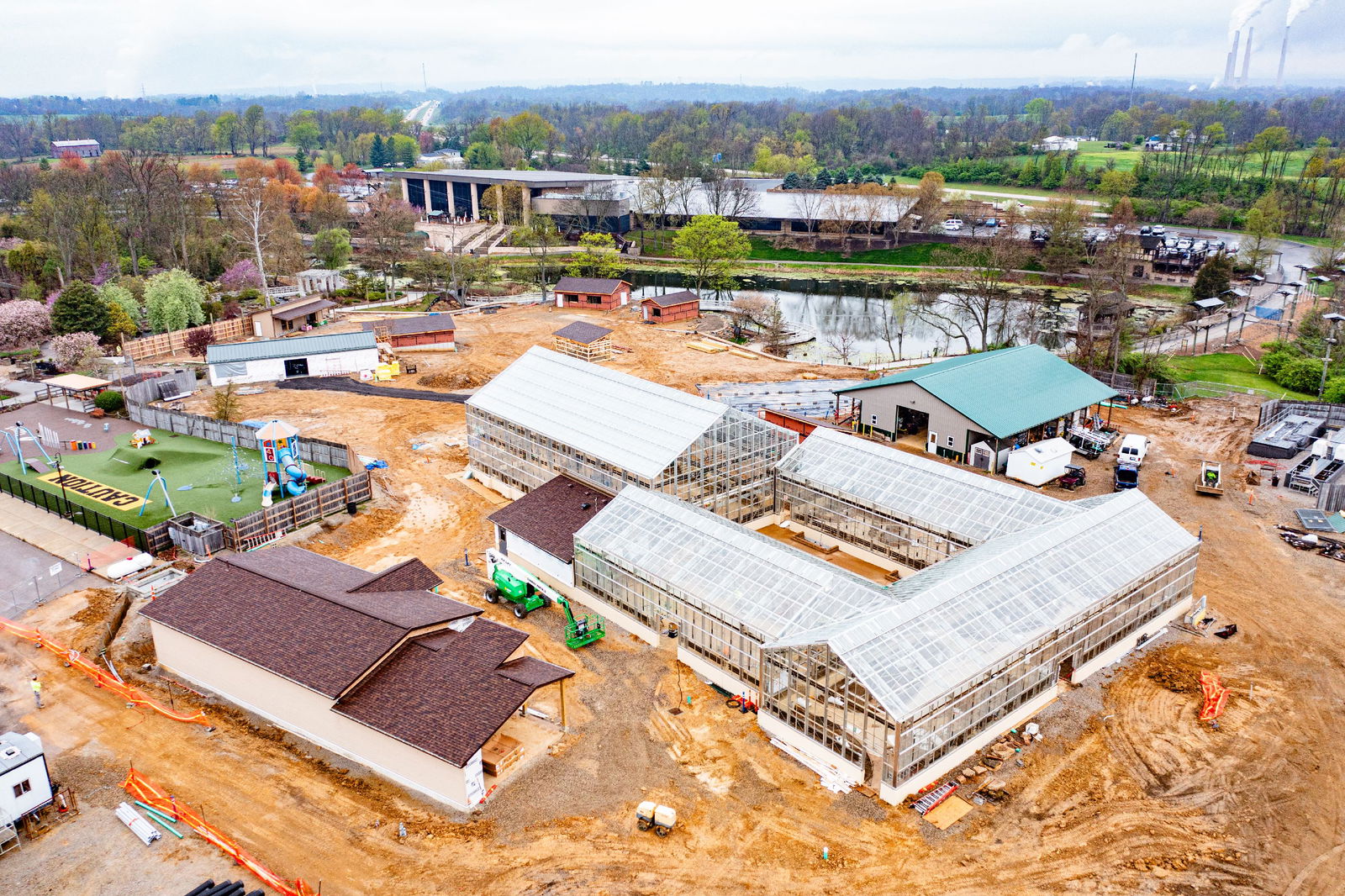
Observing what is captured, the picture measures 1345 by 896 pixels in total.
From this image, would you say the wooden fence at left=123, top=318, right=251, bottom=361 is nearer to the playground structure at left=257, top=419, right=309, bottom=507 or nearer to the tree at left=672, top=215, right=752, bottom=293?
the playground structure at left=257, top=419, right=309, bottom=507

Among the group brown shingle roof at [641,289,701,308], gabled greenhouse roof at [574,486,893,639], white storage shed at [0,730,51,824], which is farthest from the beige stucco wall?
brown shingle roof at [641,289,701,308]

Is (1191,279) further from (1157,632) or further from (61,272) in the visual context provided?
(61,272)

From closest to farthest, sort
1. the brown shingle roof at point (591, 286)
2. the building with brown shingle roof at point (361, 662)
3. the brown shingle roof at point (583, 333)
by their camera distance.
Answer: the building with brown shingle roof at point (361, 662), the brown shingle roof at point (583, 333), the brown shingle roof at point (591, 286)

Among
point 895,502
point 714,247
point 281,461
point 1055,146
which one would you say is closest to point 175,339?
point 281,461

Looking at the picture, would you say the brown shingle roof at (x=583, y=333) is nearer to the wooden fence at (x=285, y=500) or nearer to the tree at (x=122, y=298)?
the wooden fence at (x=285, y=500)

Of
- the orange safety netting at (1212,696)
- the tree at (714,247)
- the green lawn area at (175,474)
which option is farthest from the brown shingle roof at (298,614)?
the tree at (714,247)

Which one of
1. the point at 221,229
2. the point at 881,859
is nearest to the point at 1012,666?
the point at 881,859
